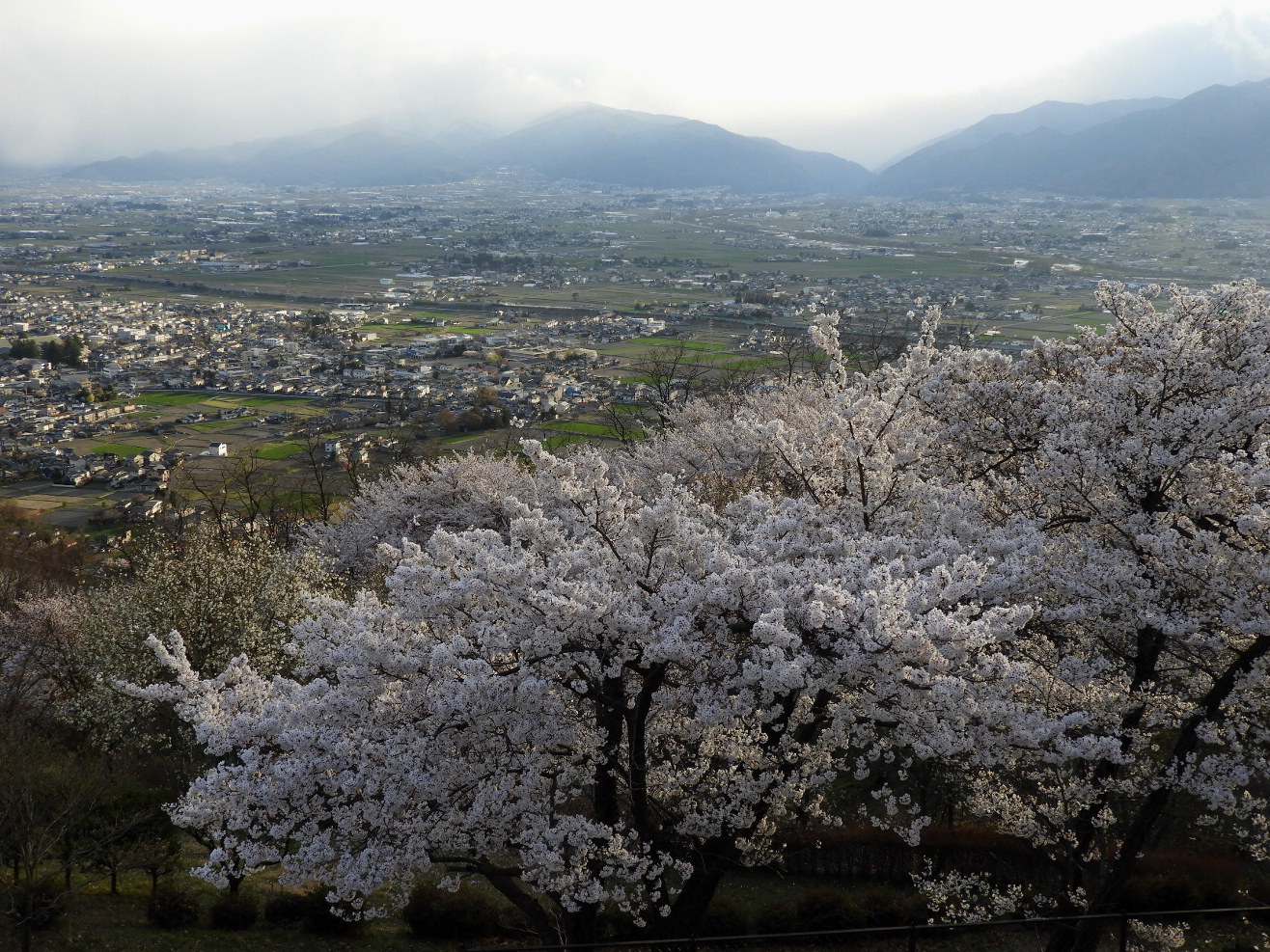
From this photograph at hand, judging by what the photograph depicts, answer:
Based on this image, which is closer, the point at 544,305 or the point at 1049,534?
the point at 1049,534

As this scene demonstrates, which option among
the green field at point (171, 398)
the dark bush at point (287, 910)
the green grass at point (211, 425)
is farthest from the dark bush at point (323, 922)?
the green field at point (171, 398)

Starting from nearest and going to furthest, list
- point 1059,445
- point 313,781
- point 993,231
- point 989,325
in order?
point 313,781 < point 1059,445 < point 989,325 < point 993,231

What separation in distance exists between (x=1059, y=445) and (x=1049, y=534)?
1.26m

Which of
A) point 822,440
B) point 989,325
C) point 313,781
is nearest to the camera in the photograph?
point 313,781

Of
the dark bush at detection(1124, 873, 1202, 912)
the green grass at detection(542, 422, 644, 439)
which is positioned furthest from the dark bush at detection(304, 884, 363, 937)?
the green grass at detection(542, 422, 644, 439)

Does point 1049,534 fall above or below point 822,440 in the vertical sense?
below

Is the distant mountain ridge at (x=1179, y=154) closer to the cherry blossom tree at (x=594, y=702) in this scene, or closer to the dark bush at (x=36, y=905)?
the cherry blossom tree at (x=594, y=702)

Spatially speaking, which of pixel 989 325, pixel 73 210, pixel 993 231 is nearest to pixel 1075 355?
pixel 989 325

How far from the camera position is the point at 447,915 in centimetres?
1207

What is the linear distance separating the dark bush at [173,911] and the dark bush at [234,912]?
0.32 meters

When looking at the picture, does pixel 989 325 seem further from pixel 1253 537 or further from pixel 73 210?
pixel 73 210

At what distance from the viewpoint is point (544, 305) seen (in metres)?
89.1

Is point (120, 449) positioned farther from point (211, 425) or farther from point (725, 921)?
point (725, 921)

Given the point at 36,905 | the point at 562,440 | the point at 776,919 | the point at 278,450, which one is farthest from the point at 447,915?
the point at 278,450
